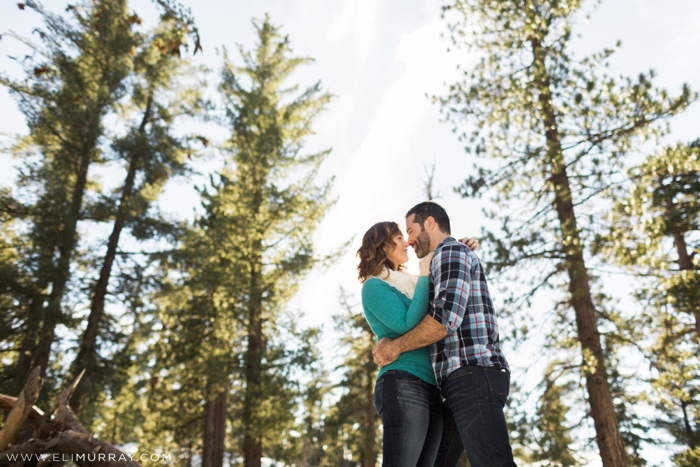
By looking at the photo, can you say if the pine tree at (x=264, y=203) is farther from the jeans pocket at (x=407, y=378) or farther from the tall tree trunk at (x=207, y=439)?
the jeans pocket at (x=407, y=378)

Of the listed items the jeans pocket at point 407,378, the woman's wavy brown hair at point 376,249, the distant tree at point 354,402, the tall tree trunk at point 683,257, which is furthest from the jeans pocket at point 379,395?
the distant tree at point 354,402

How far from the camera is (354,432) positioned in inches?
923

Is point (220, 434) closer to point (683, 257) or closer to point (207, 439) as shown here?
point (207, 439)

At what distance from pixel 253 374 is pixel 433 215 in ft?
39.0

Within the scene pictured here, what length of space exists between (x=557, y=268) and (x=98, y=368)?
38.5 ft

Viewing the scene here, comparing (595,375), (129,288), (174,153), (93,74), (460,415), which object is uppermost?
(93,74)

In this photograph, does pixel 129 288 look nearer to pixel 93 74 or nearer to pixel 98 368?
pixel 98 368

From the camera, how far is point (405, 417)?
9.05ft

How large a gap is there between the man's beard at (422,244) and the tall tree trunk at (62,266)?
40.7 ft

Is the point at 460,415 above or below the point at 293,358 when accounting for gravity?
below

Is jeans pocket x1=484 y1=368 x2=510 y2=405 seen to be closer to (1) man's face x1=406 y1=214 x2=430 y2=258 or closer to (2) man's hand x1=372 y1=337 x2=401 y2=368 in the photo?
(2) man's hand x1=372 y1=337 x2=401 y2=368

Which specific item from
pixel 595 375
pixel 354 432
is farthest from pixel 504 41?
pixel 354 432

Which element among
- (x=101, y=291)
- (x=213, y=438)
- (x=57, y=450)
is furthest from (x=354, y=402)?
(x=57, y=450)

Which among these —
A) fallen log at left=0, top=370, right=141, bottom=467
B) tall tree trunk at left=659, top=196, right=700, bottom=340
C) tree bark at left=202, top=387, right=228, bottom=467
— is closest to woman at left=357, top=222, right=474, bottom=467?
fallen log at left=0, top=370, right=141, bottom=467
